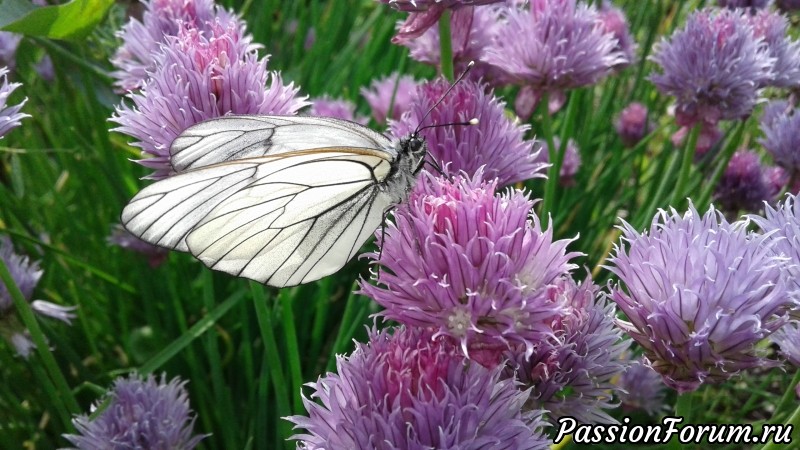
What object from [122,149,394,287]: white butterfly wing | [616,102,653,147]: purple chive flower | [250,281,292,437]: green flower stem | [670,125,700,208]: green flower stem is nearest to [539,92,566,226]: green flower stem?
[670,125,700,208]: green flower stem

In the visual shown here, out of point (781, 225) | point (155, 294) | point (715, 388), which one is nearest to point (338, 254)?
point (781, 225)

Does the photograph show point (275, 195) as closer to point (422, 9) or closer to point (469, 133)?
point (469, 133)

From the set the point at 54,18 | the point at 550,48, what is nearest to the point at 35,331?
the point at 54,18

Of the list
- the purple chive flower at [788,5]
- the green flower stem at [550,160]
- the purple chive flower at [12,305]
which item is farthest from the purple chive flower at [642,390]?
the purple chive flower at [12,305]

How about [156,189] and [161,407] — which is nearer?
[156,189]

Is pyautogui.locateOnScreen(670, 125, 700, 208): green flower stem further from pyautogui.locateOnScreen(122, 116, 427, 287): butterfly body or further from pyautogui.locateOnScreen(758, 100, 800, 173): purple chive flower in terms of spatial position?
pyautogui.locateOnScreen(122, 116, 427, 287): butterfly body

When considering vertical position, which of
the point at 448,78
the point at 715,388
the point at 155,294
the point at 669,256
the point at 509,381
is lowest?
the point at 715,388

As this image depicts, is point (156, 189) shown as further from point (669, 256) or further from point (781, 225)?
point (781, 225)
